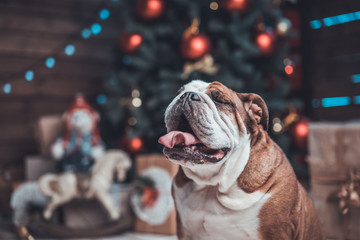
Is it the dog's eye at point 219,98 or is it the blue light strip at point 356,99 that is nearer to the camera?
the dog's eye at point 219,98

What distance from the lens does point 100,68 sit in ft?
9.77

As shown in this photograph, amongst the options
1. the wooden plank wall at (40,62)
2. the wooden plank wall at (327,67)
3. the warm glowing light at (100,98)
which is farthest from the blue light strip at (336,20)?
the warm glowing light at (100,98)

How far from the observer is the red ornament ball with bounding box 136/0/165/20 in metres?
2.19

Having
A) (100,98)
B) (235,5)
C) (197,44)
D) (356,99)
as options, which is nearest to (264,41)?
(235,5)

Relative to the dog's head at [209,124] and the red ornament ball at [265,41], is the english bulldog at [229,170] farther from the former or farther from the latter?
the red ornament ball at [265,41]

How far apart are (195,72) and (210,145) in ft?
4.41

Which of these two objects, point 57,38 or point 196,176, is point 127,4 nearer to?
point 57,38

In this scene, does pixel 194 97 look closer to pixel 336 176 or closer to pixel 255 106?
pixel 255 106

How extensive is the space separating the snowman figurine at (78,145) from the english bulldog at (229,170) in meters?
1.40

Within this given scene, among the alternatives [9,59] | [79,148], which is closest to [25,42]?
[9,59]

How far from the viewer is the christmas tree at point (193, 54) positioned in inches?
79.5

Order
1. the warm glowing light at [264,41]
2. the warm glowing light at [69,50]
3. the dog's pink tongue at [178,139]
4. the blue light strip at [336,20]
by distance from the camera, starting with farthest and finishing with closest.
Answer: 1. the warm glowing light at [69,50]
2. the warm glowing light at [264,41]
3. the blue light strip at [336,20]
4. the dog's pink tongue at [178,139]

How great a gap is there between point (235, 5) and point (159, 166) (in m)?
0.93

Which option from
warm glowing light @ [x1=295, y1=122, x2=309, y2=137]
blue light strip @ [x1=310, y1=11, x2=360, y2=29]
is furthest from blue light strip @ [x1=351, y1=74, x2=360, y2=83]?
warm glowing light @ [x1=295, y1=122, x2=309, y2=137]
